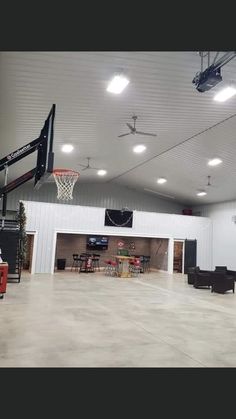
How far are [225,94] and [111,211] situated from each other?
9767 mm

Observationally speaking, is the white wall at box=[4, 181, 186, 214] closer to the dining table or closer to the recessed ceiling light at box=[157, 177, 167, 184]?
the recessed ceiling light at box=[157, 177, 167, 184]

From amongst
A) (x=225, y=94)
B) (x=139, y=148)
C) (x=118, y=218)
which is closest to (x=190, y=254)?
(x=118, y=218)

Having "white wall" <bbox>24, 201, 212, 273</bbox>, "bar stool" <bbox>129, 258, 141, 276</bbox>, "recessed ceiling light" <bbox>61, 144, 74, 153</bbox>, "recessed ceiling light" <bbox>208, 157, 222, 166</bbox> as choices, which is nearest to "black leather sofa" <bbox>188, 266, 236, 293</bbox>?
"bar stool" <bbox>129, 258, 141, 276</bbox>

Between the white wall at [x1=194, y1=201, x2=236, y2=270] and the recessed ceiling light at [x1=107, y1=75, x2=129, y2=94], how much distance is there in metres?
11.7

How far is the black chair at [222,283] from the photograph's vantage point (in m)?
10.8

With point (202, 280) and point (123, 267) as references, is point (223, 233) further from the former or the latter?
point (123, 267)

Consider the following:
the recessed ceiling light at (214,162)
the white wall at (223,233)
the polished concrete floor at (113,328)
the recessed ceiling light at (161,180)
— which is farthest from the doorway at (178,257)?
the polished concrete floor at (113,328)

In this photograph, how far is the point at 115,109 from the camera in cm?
732

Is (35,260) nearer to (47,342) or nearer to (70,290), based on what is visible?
(70,290)

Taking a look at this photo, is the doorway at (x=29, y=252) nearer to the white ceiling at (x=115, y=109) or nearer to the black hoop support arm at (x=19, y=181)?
the white ceiling at (x=115, y=109)

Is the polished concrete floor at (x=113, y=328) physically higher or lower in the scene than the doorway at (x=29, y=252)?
lower

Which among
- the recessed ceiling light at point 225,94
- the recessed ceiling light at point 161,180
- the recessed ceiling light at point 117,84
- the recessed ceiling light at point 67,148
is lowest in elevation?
the recessed ceiling light at point 117,84

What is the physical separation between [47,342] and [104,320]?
1746 mm

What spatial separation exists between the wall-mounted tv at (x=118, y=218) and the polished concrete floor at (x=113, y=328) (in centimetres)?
560
